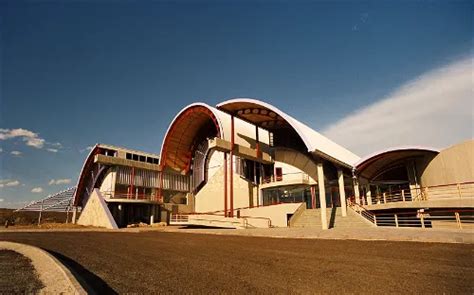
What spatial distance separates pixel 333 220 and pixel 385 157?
7.99 m

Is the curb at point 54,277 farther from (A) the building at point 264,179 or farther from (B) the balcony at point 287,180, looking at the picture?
(B) the balcony at point 287,180

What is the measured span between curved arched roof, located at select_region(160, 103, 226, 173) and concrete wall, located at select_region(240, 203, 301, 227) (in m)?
10.6

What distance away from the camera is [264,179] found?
33.2 m

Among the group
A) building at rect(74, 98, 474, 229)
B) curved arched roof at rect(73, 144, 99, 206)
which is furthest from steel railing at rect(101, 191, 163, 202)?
curved arched roof at rect(73, 144, 99, 206)

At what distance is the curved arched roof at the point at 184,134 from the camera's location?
35344mm

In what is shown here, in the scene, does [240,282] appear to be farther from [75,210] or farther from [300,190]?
[75,210]

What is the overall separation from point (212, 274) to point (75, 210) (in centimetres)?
4714

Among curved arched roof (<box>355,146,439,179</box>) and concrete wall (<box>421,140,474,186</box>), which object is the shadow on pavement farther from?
curved arched roof (<box>355,146,439,179</box>)

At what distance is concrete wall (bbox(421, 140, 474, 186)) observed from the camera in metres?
20.4

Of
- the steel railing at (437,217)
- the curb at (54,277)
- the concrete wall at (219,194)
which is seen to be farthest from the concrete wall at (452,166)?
the curb at (54,277)

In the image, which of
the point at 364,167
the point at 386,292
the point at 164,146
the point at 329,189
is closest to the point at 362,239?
the point at 386,292

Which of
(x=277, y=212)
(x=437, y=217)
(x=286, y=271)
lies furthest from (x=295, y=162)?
(x=286, y=271)

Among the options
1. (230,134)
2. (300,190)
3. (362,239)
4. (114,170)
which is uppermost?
(230,134)

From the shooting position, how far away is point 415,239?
1323 cm
